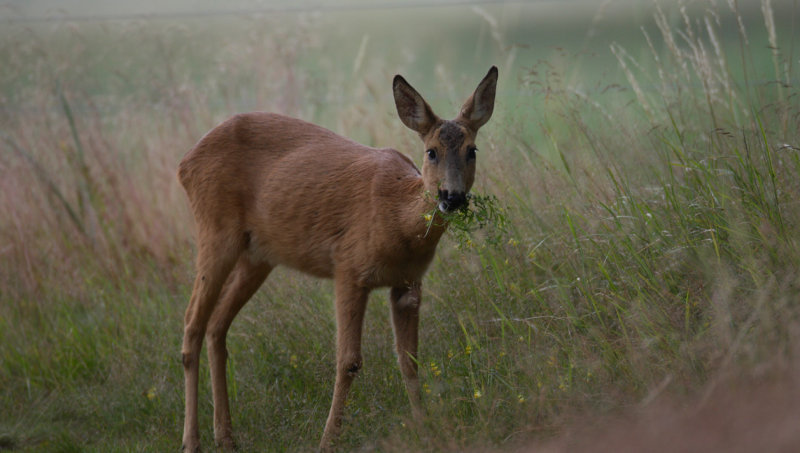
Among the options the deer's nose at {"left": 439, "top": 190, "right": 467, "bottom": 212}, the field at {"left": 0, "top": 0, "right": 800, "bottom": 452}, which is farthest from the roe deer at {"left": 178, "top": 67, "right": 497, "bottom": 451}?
the field at {"left": 0, "top": 0, "right": 800, "bottom": 452}

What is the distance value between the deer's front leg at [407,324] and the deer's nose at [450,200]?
2.77 feet

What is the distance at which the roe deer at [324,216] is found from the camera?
15.7 ft

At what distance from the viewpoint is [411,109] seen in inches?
191

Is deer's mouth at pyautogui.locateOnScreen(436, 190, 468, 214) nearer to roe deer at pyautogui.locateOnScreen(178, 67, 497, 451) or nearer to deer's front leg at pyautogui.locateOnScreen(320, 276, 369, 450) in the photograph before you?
roe deer at pyautogui.locateOnScreen(178, 67, 497, 451)

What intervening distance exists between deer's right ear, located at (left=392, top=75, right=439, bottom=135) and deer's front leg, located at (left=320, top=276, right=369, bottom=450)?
3.18ft

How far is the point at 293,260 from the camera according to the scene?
5418mm

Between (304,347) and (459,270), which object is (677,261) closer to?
(459,270)

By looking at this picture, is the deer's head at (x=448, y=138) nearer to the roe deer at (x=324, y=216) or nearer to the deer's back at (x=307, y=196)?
the roe deer at (x=324, y=216)

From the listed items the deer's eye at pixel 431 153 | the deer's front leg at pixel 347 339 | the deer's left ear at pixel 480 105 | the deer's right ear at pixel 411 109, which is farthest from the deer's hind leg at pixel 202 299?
the deer's left ear at pixel 480 105

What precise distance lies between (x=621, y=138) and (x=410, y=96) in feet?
7.20

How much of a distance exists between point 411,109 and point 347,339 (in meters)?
1.35

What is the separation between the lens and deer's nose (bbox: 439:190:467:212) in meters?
4.32

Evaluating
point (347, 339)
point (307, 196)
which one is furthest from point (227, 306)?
point (347, 339)

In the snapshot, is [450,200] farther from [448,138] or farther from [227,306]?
[227,306]
